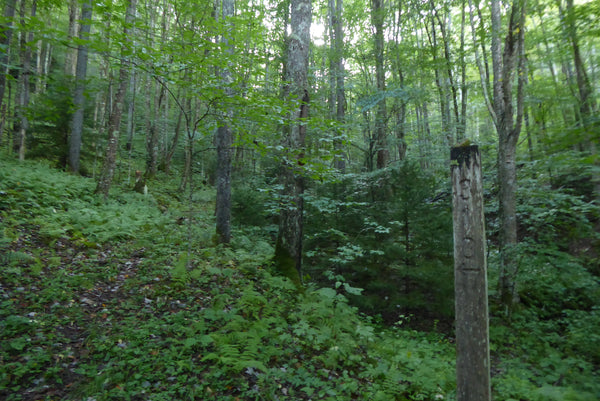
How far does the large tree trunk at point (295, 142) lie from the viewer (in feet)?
21.9

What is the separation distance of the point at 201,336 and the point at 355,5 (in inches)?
780

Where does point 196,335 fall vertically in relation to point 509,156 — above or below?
below

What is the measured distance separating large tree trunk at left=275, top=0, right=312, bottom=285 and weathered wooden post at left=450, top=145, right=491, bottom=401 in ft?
13.1

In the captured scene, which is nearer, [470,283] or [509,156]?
[470,283]

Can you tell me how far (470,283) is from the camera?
2881 millimetres

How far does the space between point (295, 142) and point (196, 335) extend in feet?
13.3

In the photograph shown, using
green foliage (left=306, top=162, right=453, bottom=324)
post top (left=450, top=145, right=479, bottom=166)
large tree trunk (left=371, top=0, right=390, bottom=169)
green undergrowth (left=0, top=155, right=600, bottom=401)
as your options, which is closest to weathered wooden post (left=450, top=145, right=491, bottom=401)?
post top (left=450, top=145, right=479, bottom=166)

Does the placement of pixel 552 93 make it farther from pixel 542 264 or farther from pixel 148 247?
pixel 148 247

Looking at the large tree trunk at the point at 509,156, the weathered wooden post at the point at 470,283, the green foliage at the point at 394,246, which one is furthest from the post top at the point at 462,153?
the large tree trunk at the point at 509,156

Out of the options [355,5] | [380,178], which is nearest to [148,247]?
[380,178]

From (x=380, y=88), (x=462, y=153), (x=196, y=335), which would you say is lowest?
(x=196, y=335)

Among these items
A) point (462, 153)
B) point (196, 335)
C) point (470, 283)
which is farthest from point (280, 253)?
point (462, 153)

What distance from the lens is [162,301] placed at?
5.39 m

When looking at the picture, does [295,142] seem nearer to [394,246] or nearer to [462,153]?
[394,246]
